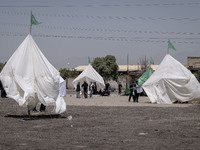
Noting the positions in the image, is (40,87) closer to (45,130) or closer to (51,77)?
(51,77)

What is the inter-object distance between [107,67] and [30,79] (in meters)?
71.1

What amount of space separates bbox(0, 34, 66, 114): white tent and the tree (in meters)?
69.1

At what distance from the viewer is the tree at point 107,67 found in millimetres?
86375

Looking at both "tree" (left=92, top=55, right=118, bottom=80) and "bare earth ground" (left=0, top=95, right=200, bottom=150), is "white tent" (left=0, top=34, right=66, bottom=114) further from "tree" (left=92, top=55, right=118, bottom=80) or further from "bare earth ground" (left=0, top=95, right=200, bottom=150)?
"tree" (left=92, top=55, right=118, bottom=80)

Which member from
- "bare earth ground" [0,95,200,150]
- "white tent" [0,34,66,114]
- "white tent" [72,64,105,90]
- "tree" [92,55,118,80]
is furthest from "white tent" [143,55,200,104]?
"tree" [92,55,118,80]

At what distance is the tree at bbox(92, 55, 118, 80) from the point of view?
86375mm

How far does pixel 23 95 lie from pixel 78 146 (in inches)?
288

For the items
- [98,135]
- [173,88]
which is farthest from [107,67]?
[98,135]

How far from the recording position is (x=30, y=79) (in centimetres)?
1603

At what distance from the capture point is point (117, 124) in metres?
13.8

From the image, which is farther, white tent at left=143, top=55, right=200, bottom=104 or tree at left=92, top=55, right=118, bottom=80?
tree at left=92, top=55, right=118, bottom=80

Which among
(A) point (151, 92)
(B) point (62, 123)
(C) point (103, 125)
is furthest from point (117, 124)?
(A) point (151, 92)

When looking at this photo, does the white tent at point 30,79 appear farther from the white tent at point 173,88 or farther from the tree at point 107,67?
the tree at point 107,67

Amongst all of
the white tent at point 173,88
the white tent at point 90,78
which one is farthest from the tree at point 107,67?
the white tent at point 173,88
